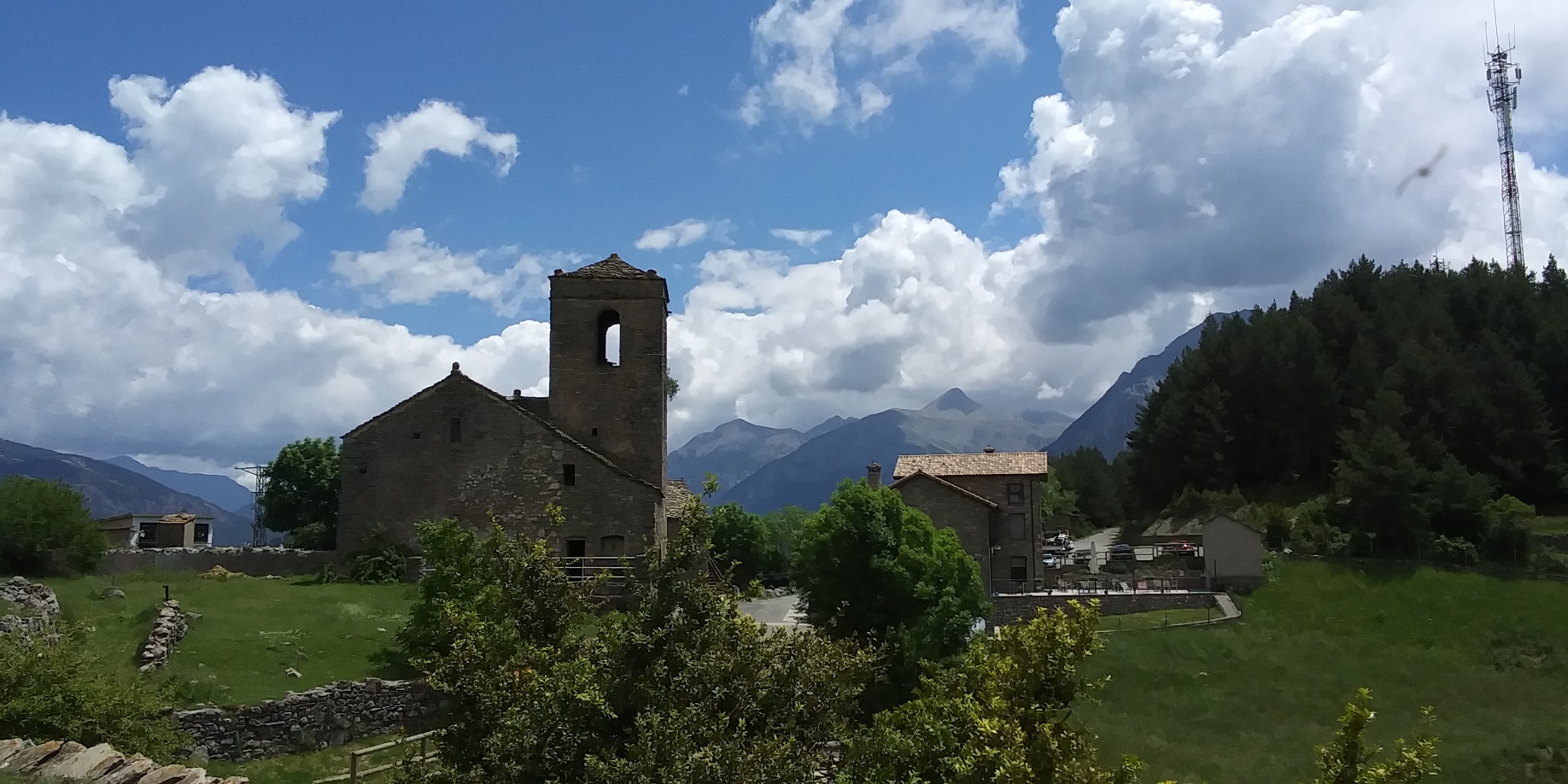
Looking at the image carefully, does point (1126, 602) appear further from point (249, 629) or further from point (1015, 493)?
point (249, 629)

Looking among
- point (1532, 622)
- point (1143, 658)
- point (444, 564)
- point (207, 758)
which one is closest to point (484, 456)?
point (444, 564)

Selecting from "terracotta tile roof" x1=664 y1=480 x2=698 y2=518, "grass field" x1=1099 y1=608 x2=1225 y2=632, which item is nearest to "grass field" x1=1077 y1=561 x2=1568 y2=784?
"grass field" x1=1099 y1=608 x2=1225 y2=632

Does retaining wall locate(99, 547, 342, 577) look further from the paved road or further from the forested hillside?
the forested hillside

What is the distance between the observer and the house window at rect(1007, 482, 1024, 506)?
5153 cm

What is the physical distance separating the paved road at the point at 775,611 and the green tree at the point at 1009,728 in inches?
1048

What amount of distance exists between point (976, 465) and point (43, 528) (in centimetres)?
4043

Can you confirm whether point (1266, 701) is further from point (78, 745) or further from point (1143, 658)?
point (78, 745)

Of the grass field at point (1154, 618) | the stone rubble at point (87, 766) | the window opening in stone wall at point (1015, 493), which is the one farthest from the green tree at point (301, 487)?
the stone rubble at point (87, 766)

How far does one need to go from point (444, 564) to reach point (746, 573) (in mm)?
41360

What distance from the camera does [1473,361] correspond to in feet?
218

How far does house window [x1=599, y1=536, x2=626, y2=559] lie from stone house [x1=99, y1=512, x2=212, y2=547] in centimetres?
3450

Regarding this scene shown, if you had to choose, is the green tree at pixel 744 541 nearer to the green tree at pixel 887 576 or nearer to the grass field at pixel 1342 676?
the green tree at pixel 887 576

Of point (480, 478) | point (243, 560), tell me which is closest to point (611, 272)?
point (480, 478)

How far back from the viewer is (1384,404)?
204ft
